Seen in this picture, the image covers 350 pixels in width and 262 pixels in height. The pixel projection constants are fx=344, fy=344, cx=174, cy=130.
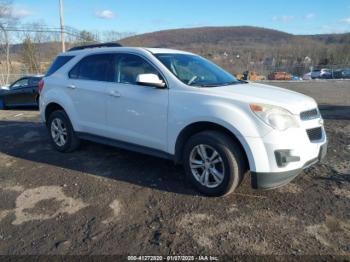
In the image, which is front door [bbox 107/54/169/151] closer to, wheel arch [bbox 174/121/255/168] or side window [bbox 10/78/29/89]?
wheel arch [bbox 174/121/255/168]

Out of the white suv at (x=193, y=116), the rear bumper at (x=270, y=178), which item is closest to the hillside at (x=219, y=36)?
the white suv at (x=193, y=116)

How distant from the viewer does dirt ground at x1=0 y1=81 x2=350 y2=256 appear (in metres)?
3.22

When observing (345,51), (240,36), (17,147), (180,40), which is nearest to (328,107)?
(17,147)

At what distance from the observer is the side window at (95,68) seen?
5.24 meters

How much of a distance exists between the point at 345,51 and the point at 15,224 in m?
68.0

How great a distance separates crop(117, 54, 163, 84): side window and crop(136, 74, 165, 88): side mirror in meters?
0.22

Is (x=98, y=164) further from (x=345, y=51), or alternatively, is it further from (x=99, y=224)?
(x=345, y=51)

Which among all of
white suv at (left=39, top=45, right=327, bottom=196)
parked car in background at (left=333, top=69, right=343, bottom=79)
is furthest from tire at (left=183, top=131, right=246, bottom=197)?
parked car in background at (left=333, top=69, right=343, bottom=79)

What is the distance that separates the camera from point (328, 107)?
11.0 meters

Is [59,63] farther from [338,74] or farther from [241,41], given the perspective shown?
[241,41]

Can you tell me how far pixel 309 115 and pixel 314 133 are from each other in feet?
0.74

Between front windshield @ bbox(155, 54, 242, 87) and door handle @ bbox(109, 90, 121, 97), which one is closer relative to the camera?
front windshield @ bbox(155, 54, 242, 87)

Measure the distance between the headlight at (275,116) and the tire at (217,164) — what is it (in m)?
0.46

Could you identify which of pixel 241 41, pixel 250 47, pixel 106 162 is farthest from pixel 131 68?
pixel 241 41
